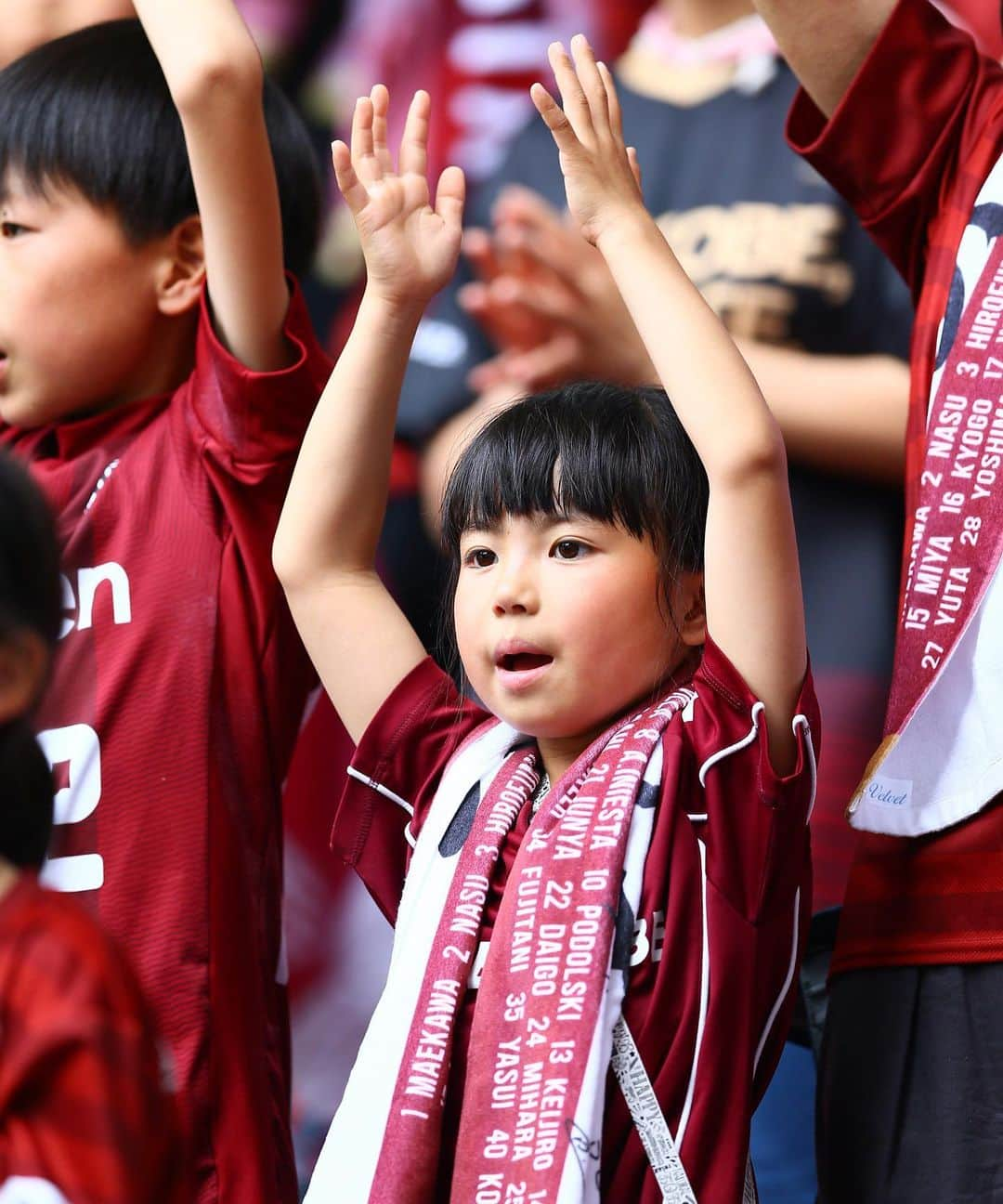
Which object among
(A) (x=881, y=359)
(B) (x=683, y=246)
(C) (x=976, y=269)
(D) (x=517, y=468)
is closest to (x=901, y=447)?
(A) (x=881, y=359)

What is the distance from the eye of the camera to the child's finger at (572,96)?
1388 mm

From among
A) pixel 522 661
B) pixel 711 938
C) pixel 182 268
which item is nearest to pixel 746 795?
pixel 711 938

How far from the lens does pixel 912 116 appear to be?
4.98 feet

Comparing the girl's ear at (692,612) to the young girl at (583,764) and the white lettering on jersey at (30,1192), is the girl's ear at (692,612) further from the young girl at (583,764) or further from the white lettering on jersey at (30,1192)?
the white lettering on jersey at (30,1192)

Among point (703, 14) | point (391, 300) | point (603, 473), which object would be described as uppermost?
point (703, 14)

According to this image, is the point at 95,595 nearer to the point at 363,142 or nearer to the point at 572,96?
the point at 363,142

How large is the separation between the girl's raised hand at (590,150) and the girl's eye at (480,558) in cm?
27

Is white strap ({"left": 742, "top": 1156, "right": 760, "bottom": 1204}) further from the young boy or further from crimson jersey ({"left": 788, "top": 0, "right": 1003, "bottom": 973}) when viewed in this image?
the young boy

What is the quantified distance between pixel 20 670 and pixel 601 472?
535mm

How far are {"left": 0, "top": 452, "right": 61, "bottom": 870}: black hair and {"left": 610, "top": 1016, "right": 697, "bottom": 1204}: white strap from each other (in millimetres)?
435

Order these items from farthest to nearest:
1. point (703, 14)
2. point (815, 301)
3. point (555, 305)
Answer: point (703, 14)
point (815, 301)
point (555, 305)

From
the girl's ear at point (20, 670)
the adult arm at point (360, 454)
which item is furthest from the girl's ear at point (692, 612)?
the girl's ear at point (20, 670)

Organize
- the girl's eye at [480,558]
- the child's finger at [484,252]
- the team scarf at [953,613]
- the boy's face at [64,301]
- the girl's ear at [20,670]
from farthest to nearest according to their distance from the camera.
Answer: the child's finger at [484,252]
the boy's face at [64,301]
the girl's eye at [480,558]
the team scarf at [953,613]
the girl's ear at [20,670]

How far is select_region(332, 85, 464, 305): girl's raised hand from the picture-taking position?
4.98 ft
